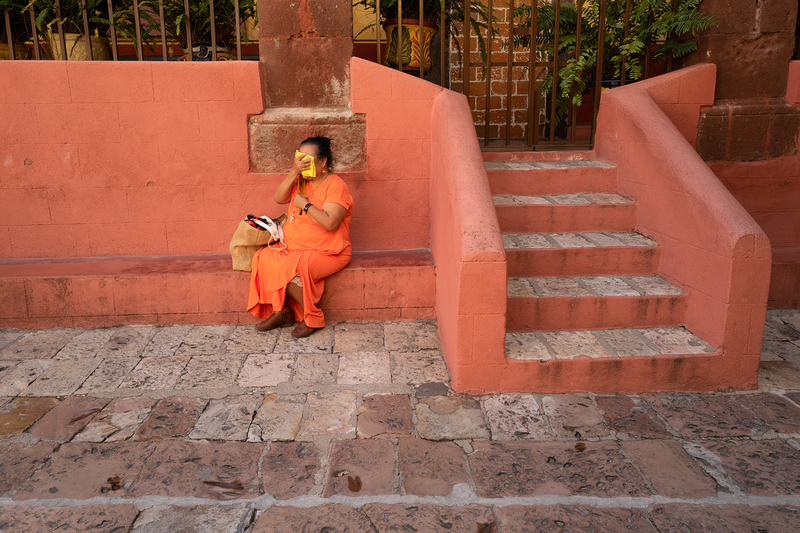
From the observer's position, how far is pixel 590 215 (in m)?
4.79

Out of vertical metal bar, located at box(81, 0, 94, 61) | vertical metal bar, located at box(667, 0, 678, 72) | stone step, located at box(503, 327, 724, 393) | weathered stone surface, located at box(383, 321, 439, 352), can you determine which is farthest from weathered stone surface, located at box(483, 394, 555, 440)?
vertical metal bar, located at box(81, 0, 94, 61)

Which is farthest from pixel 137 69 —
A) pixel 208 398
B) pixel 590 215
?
pixel 590 215

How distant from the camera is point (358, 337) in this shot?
14.5 feet

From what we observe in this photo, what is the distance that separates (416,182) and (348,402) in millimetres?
2242

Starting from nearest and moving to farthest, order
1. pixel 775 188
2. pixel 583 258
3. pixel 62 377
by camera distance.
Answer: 1. pixel 62 377
2. pixel 583 258
3. pixel 775 188

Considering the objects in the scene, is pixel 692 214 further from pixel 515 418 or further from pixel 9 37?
pixel 9 37

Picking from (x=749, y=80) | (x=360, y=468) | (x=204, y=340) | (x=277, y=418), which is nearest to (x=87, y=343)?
(x=204, y=340)

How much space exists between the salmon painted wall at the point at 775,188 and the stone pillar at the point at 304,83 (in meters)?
3.45

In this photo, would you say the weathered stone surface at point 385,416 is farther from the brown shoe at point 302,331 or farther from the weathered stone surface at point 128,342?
the weathered stone surface at point 128,342

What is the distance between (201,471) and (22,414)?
133cm

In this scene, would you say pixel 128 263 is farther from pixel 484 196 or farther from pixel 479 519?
pixel 479 519

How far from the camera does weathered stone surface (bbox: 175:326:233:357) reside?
164 inches

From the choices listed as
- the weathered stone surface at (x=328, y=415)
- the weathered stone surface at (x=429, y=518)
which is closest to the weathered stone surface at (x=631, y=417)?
the weathered stone surface at (x=429, y=518)

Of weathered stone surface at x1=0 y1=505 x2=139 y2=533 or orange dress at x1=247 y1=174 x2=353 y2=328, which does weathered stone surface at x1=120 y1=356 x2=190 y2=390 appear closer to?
orange dress at x1=247 y1=174 x2=353 y2=328
